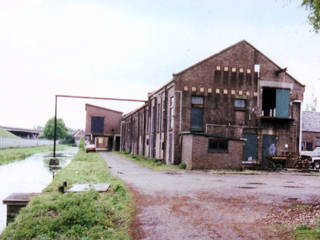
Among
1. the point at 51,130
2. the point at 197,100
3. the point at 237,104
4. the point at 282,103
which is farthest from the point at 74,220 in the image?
the point at 51,130

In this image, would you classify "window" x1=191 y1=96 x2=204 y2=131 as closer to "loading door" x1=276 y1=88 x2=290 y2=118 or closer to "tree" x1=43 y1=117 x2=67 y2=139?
"loading door" x1=276 y1=88 x2=290 y2=118

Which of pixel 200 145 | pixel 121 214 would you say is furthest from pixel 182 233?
pixel 200 145

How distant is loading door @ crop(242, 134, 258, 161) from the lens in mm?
24969

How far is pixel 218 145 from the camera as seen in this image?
21.6 metres

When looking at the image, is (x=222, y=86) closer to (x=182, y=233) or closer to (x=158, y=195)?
(x=158, y=195)

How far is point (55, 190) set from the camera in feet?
41.2

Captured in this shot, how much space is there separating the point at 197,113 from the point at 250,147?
510cm

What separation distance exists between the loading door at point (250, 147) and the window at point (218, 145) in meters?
3.93

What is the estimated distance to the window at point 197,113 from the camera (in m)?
24.6

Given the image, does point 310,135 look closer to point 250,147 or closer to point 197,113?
point 250,147

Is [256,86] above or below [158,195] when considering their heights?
above

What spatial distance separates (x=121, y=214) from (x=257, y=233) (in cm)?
362

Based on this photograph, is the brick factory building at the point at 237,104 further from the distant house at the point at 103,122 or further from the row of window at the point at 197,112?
the distant house at the point at 103,122

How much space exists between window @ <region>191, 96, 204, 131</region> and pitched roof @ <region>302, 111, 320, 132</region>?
21.7 metres
